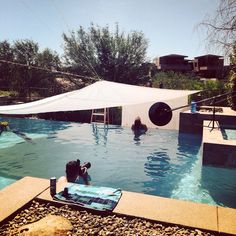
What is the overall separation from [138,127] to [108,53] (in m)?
11.9

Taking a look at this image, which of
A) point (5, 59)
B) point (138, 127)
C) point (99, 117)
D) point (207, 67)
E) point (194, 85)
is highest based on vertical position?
point (207, 67)

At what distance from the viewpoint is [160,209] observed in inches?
176

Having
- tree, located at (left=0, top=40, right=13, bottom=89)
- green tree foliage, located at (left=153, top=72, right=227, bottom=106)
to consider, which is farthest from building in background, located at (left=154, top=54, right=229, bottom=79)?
tree, located at (left=0, top=40, right=13, bottom=89)

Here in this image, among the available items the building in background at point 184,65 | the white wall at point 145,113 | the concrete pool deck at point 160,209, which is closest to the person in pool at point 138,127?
the white wall at point 145,113

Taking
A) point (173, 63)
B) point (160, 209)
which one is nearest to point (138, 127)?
point (160, 209)

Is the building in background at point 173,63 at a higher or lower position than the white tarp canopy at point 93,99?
higher

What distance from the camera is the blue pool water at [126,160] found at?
26.6ft

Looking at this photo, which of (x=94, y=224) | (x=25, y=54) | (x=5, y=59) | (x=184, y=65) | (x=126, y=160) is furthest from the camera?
(x=184, y=65)

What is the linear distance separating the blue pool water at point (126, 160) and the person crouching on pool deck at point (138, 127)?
37 centimetres

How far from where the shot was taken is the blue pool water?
8109mm

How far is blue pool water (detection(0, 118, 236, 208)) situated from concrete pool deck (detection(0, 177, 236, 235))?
9.39 ft

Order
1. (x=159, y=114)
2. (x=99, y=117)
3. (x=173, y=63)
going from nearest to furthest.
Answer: (x=159, y=114)
(x=99, y=117)
(x=173, y=63)

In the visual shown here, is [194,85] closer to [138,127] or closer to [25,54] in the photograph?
[138,127]

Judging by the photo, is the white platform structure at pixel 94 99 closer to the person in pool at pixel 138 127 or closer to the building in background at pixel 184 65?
the person in pool at pixel 138 127
